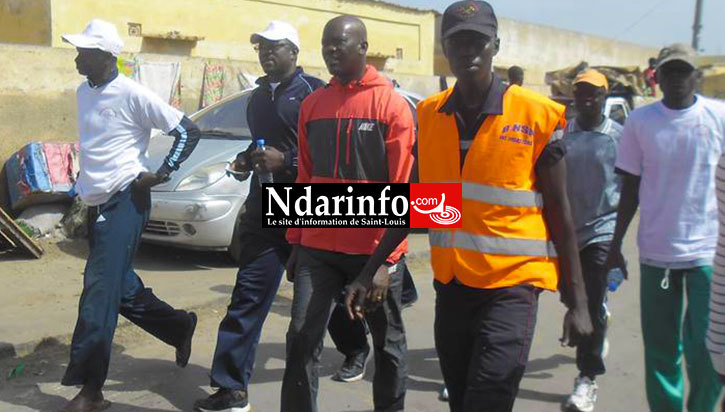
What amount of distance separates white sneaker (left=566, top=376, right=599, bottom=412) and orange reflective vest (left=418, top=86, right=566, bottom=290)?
6.34 ft

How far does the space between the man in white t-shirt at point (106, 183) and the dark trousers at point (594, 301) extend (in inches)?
94.4

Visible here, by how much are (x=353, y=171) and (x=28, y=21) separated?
12.0 m

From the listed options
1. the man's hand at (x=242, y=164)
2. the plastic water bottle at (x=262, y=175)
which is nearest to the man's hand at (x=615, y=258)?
the plastic water bottle at (x=262, y=175)

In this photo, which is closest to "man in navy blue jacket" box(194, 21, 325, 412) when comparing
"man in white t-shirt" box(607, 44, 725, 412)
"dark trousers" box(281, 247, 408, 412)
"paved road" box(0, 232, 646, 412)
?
"paved road" box(0, 232, 646, 412)

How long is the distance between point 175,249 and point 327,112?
5.15m

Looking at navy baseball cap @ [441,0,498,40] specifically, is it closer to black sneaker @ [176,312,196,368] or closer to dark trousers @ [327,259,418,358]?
dark trousers @ [327,259,418,358]

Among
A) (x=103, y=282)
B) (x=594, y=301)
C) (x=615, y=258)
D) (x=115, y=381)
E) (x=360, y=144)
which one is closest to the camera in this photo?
(x=360, y=144)

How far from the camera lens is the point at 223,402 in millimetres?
4520

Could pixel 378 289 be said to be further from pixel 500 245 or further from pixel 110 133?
pixel 110 133

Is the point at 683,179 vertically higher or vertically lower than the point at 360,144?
lower

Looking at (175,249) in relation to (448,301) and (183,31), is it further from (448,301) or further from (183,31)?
(183,31)

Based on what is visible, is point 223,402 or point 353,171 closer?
point 353,171

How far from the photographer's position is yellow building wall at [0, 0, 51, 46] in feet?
45.6

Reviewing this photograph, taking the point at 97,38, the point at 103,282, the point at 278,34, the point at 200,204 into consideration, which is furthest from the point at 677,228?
the point at 200,204
